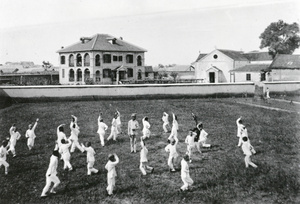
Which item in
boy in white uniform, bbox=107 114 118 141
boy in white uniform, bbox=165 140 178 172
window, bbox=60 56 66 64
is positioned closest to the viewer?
boy in white uniform, bbox=165 140 178 172

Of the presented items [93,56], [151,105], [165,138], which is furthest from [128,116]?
[93,56]

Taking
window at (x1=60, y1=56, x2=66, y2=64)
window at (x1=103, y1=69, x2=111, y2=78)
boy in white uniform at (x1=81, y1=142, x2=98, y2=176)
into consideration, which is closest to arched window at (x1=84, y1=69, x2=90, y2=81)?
window at (x1=103, y1=69, x2=111, y2=78)

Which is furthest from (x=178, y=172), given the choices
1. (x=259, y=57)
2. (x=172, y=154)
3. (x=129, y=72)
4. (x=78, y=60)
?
(x=259, y=57)

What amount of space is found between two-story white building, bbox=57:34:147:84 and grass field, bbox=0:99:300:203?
23.9 metres

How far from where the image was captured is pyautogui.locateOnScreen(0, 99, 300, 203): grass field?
30.6 feet

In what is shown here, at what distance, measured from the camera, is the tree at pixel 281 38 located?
161ft

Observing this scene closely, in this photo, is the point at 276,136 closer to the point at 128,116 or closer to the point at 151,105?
the point at 128,116

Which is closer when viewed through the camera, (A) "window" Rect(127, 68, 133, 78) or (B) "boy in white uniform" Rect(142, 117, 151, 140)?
(B) "boy in white uniform" Rect(142, 117, 151, 140)

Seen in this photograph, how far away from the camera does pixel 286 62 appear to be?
37375mm

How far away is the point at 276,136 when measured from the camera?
1547cm

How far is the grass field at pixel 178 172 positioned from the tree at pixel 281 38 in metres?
33.4

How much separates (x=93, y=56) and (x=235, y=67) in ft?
69.5

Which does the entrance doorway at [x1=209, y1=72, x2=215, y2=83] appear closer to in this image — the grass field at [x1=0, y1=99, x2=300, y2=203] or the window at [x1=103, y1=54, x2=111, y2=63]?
the window at [x1=103, y1=54, x2=111, y2=63]

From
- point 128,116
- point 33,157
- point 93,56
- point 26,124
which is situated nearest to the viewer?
point 33,157
